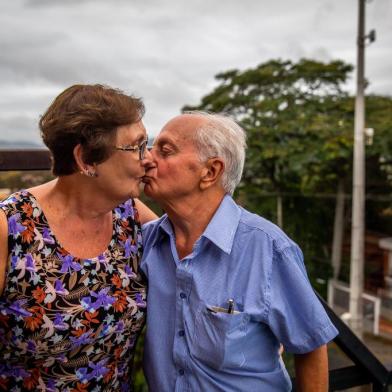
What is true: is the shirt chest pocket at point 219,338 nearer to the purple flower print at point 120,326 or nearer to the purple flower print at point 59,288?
the purple flower print at point 120,326

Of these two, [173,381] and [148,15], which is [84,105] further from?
[148,15]

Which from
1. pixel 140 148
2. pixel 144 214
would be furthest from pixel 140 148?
pixel 144 214

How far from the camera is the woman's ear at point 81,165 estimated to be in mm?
1341

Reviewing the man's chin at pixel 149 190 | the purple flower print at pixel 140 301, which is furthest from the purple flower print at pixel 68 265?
the man's chin at pixel 149 190

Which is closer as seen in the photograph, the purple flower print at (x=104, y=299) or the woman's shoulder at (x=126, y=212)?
the purple flower print at (x=104, y=299)

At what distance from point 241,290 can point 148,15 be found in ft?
29.3

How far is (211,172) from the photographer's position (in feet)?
4.86

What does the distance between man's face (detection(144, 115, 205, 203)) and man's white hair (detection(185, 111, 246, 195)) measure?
26 millimetres

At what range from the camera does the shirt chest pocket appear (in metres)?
1.32

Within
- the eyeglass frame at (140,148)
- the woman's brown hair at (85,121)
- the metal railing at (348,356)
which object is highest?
the woman's brown hair at (85,121)

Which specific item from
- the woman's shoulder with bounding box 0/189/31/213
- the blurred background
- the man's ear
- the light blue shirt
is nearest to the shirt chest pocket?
the light blue shirt

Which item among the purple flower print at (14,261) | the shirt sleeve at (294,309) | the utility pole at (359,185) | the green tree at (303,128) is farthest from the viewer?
the green tree at (303,128)

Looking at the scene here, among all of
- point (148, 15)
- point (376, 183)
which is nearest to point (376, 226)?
point (376, 183)

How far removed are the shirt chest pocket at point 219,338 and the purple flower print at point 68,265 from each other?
1.28 feet
